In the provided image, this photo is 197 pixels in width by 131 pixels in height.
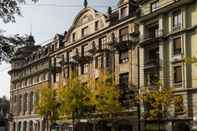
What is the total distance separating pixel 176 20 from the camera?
1764 inches

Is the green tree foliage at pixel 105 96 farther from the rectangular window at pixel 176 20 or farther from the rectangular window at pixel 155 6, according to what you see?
the rectangular window at pixel 176 20

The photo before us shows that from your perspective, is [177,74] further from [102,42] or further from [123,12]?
[102,42]

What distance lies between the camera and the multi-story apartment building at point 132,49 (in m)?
43.0

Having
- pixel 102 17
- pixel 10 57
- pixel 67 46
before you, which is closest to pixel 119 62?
pixel 102 17

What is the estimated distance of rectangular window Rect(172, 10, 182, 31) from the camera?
44319 mm

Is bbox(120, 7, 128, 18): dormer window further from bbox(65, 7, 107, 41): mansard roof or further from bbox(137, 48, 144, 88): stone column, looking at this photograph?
bbox(137, 48, 144, 88): stone column

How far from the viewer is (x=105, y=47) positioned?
185ft

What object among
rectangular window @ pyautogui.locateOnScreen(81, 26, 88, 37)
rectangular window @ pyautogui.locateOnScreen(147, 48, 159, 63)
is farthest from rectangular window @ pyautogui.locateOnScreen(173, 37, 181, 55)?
rectangular window @ pyautogui.locateOnScreen(81, 26, 88, 37)

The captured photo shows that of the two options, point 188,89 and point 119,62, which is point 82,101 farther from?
point 188,89

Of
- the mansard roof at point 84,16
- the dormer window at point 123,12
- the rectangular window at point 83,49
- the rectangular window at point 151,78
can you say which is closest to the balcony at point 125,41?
the dormer window at point 123,12

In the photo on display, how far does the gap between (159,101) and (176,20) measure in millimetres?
9149

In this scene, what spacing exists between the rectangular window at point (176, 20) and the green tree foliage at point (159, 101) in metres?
6.57

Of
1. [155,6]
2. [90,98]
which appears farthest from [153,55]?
[90,98]

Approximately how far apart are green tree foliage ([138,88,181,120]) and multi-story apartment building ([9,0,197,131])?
1282 mm
